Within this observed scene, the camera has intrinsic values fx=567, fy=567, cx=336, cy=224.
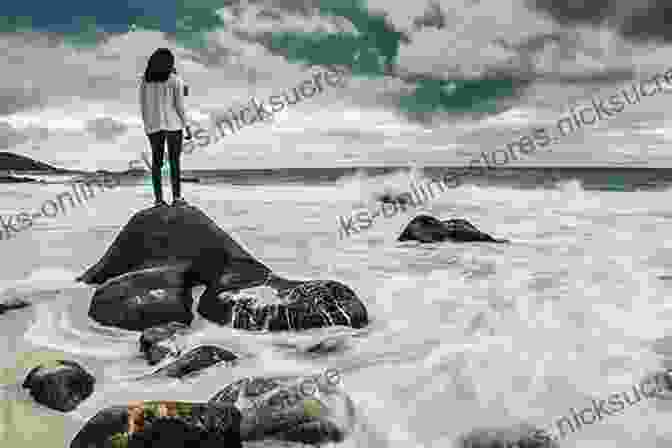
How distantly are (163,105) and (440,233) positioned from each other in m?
6.00

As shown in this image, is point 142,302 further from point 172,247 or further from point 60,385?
point 60,385

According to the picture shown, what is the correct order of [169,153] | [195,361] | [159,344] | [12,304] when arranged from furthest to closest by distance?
1. [169,153]
2. [12,304]
3. [159,344]
4. [195,361]

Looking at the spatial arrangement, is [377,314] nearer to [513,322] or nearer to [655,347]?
[513,322]

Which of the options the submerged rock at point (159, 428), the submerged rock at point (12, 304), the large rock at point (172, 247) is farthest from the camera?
the large rock at point (172, 247)

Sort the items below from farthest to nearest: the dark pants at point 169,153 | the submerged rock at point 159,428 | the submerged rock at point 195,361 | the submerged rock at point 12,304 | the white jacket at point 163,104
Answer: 1. the dark pants at point 169,153
2. the white jacket at point 163,104
3. the submerged rock at point 12,304
4. the submerged rock at point 195,361
5. the submerged rock at point 159,428

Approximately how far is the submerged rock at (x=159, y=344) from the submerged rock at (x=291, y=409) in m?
1.08

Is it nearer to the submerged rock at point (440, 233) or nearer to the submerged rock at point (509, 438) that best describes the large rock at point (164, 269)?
the submerged rock at point (509, 438)

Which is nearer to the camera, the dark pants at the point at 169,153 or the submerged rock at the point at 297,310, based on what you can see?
the submerged rock at the point at 297,310

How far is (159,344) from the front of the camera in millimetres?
4535

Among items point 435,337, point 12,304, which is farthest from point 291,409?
point 12,304

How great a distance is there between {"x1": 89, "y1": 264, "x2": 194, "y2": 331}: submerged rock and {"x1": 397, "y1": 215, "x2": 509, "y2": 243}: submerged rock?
20.0 ft

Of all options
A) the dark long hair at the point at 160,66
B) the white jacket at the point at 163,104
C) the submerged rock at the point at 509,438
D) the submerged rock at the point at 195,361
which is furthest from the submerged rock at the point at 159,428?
the dark long hair at the point at 160,66

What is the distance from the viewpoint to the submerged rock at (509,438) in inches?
125

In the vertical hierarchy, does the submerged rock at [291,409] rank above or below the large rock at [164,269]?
below
